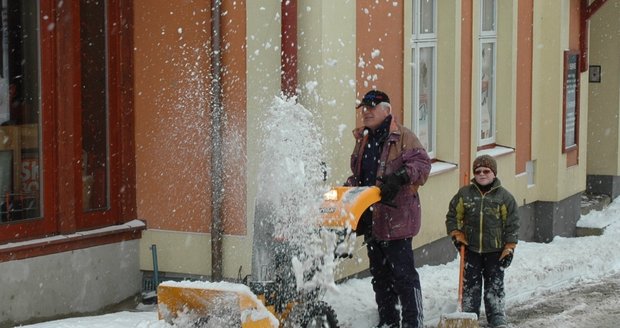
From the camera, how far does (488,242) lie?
8.49 m

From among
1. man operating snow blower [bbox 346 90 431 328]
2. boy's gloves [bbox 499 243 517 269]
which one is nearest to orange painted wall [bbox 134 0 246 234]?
man operating snow blower [bbox 346 90 431 328]

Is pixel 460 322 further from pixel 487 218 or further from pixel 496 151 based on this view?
pixel 496 151

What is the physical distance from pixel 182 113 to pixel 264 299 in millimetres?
2747

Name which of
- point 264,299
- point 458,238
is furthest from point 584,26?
point 264,299

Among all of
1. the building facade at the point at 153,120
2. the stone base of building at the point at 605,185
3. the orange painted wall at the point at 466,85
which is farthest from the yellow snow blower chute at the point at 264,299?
the stone base of building at the point at 605,185

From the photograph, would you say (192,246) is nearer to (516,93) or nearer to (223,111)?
(223,111)

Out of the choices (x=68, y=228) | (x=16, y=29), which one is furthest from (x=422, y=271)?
(x=16, y=29)

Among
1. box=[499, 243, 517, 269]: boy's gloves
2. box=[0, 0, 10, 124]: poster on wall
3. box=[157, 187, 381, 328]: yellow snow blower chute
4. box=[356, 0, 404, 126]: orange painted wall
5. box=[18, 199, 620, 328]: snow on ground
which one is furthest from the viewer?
box=[356, 0, 404, 126]: orange painted wall

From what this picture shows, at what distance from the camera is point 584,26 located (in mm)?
15125

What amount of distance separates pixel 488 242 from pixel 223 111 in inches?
87.3

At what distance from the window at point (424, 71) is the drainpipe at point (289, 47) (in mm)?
2371

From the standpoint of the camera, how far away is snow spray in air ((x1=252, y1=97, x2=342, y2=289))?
6914mm

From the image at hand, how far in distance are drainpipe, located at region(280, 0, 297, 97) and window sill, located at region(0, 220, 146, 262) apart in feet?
5.44

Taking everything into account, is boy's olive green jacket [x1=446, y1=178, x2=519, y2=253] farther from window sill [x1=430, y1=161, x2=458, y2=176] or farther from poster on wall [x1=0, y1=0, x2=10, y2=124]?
poster on wall [x1=0, y1=0, x2=10, y2=124]
